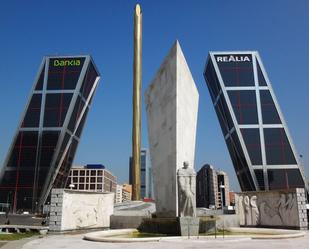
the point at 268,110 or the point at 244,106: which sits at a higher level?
the point at 244,106

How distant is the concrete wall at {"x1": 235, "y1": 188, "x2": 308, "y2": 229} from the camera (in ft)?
56.6

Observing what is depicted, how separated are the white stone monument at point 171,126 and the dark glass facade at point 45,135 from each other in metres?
60.6

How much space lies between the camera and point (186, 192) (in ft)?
41.2

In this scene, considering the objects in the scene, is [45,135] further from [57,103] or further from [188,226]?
[188,226]

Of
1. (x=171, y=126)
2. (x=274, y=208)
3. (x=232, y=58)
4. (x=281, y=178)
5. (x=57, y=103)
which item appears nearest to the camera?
(x=171, y=126)

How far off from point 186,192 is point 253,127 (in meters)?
61.4

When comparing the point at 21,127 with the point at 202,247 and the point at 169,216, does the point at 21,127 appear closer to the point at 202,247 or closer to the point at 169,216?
the point at 169,216

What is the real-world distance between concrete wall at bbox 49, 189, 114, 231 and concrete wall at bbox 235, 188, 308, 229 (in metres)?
7.75

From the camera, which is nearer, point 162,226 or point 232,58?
point 162,226

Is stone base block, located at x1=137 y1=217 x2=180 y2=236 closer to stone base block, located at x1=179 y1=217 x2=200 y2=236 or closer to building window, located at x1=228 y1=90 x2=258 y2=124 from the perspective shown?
stone base block, located at x1=179 y1=217 x2=200 y2=236

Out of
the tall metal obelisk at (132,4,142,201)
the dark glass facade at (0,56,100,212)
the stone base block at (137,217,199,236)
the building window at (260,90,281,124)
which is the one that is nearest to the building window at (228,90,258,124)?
the building window at (260,90,281,124)

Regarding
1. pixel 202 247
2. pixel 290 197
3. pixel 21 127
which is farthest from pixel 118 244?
pixel 21 127

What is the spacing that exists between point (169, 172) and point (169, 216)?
1.81m

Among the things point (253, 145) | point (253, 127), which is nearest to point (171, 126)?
point (253, 145)
